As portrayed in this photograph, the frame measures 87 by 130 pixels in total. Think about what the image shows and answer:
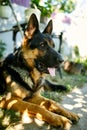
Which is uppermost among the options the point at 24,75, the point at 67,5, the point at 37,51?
the point at 37,51

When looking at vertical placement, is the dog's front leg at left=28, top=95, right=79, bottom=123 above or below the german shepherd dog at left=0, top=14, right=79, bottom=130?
below

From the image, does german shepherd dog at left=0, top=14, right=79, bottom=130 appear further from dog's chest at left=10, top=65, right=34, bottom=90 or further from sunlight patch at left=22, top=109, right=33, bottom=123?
sunlight patch at left=22, top=109, right=33, bottom=123

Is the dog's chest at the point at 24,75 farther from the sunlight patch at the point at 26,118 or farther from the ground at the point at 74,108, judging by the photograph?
the ground at the point at 74,108

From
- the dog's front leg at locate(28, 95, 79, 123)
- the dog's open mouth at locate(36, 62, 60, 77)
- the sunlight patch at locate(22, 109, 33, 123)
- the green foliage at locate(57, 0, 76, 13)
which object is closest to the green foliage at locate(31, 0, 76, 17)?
the green foliage at locate(57, 0, 76, 13)

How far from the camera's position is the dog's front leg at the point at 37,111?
3172mm

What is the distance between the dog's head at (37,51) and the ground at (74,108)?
80 centimetres

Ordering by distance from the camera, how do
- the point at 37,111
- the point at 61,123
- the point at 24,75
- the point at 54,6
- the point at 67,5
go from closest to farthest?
the point at 61,123 → the point at 37,111 → the point at 24,75 → the point at 54,6 → the point at 67,5

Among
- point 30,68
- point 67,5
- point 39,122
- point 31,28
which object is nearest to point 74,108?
point 30,68

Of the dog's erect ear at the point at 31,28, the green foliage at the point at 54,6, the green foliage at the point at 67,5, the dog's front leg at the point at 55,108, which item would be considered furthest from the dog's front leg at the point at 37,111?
the green foliage at the point at 67,5

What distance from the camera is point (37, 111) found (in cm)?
327

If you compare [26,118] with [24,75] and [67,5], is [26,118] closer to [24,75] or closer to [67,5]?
[24,75]

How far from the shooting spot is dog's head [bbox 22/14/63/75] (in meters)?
3.75

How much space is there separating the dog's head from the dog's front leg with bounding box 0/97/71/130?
0.62m

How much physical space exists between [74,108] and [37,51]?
1.15 m
